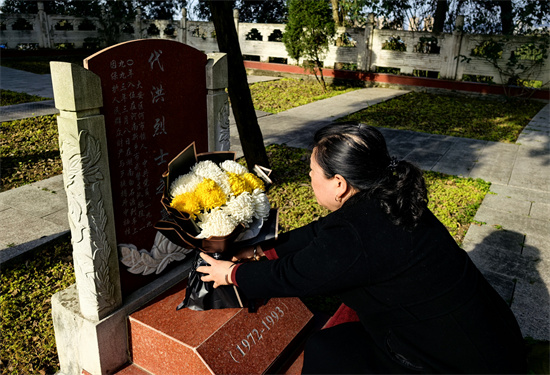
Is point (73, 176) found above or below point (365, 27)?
below

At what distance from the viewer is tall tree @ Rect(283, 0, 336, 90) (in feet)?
37.0

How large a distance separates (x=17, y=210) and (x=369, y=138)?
3.74m

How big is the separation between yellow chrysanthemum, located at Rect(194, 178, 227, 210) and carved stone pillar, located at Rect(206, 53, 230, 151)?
0.87 metres

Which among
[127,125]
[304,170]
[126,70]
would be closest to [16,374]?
[127,125]

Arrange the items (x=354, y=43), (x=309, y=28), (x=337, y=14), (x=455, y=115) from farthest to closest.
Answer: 1. (x=337, y=14)
2. (x=354, y=43)
3. (x=309, y=28)
4. (x=455, y=115)

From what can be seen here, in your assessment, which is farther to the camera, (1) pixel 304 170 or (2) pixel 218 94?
(1) pixel 304 170

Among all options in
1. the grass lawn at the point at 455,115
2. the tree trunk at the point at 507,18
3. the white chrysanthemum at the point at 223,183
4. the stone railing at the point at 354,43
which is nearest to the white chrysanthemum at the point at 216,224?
the white chrysanthemum at the point at 223,183

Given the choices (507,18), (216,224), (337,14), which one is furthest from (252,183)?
(337,14)

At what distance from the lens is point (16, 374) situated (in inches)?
94.8

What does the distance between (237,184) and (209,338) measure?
2.60ft

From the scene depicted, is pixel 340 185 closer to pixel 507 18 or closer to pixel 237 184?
pixel 237 184

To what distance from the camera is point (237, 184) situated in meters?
2.08

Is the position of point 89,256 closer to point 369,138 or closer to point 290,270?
point 290,270

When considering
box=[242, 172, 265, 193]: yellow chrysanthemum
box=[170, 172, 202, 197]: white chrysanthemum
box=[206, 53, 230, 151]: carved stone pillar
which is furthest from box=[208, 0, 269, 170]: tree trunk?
box=[170, 172, 202, 197]: white chrysanthemum
